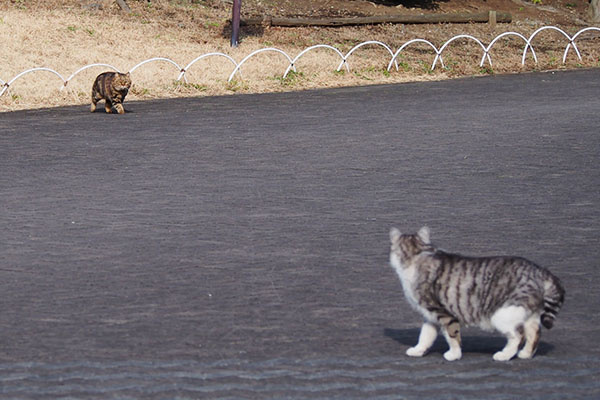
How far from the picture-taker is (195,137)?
680 inches

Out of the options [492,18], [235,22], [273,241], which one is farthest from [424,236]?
[492,18]

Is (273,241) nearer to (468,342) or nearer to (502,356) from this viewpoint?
(468,342)

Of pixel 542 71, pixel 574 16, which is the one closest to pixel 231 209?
pixel 542 71

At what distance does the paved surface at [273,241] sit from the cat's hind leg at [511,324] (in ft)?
0.58

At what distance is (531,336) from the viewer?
6730 millimetres

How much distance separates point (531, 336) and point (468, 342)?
2.62ft

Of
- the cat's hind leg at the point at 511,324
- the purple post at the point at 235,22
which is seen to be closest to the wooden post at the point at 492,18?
the purple post at the point at 235,22

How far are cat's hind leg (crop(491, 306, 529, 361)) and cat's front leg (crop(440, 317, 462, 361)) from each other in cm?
30

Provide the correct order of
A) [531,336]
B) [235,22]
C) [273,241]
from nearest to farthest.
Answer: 1. [531,336]
2. [273,241]
3. [235,22]

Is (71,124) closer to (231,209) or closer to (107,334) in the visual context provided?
(231,209)

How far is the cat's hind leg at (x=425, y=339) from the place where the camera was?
22.9ft

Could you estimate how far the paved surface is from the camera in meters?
6.77

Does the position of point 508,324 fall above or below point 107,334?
above

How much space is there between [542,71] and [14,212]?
18.7 meters
